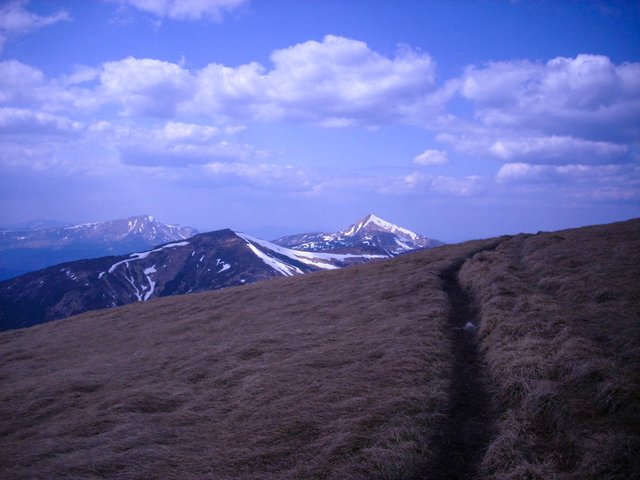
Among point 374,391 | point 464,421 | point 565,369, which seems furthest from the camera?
point 374,391

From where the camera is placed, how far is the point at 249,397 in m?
12.5

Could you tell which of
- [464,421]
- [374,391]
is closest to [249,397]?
[374,391]

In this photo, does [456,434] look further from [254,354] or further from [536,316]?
[254,354]

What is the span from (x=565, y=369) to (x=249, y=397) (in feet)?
29.5

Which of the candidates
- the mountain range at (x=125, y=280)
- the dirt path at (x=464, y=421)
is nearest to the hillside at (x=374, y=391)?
the dirt path at (x=464, y=421)

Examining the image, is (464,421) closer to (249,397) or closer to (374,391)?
(374,391)

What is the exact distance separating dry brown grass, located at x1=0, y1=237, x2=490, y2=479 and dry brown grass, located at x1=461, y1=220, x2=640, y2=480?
1.75m

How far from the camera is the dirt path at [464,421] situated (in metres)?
8.06

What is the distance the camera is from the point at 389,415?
381 inches

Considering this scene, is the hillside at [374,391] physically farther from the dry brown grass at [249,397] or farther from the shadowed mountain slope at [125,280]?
the shadowed mountain slope at [125,280]

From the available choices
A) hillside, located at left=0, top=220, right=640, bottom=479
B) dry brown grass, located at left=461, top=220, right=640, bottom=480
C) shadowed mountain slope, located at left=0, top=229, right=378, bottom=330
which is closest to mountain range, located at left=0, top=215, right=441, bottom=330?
shadowed mountain slope, located at left=0, top=229, right=378, bottom=330

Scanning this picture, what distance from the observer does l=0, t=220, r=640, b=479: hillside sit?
8289 mm

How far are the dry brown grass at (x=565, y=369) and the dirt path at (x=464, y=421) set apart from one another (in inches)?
14.4

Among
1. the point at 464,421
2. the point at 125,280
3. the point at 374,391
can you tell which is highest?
the point at 374,391
